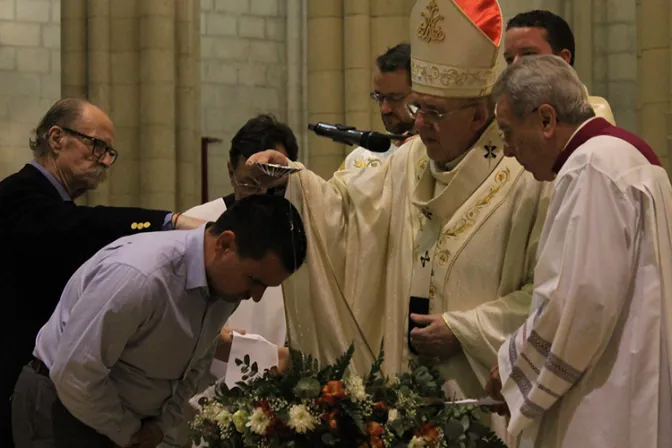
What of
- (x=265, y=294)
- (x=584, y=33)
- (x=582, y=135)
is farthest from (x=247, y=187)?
(x=584, y=33)

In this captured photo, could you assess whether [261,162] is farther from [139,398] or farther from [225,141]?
[225,141]

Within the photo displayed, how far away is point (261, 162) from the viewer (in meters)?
3.37

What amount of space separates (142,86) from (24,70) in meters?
2.16

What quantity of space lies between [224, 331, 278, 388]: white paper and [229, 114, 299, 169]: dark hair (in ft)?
2.36

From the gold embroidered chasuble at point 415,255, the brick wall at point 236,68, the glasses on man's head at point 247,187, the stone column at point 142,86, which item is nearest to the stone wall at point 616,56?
the brick wall at point 236,68

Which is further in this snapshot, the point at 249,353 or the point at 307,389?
the point at 249,353

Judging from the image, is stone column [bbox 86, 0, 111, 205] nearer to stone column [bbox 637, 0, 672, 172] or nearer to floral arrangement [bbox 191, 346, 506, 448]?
stone column [bbox 637, 0, 672, 172]

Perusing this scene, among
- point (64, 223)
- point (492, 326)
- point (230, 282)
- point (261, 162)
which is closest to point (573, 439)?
point (492, 326)

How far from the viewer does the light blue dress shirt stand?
298cm

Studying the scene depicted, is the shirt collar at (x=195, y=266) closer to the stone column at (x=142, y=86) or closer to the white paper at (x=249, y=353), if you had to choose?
the white paper at (x=249, y=353)

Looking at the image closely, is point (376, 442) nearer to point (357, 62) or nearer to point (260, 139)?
point (260, 139)

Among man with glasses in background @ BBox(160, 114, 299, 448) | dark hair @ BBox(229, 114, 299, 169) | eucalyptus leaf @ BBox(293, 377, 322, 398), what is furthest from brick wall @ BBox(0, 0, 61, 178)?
eucalyptus leaf @ BBox(293, 377, 322, 398)

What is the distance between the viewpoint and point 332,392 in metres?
2.90

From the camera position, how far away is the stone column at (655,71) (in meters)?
6.02
